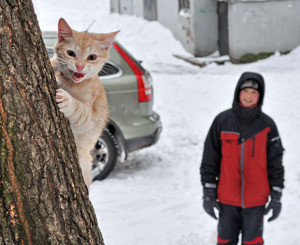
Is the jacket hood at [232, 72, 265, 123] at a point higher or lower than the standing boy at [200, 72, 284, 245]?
higher

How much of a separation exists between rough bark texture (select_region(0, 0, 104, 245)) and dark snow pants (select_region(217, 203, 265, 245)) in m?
2.74

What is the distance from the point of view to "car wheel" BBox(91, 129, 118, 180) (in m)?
7.39

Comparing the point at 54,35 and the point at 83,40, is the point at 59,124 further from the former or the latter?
the point at 54,35

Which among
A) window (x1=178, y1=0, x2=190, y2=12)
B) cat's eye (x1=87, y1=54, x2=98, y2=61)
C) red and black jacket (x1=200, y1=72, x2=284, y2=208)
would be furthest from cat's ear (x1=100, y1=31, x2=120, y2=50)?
window (x1=178, y1=0, x2=190, y2=12)

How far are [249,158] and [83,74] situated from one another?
234cm

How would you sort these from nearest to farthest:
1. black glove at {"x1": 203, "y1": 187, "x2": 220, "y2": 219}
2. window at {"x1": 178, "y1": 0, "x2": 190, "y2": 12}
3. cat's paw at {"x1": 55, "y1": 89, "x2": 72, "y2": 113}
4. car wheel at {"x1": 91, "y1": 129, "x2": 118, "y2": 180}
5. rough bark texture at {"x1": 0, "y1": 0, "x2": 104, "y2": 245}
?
rough bark texture at {"x1": 0, "y1": 0, "x2": 104, "y2": 245}
cat's paw at {"x1": 55, "y1": 89, "x2": 72, "y2": 113}
black glove at {"x1": 203, "y1": 187, "x2": 220, "y2": 219}
car wheel at {"x1": 91, "y1": 129, "x2": 118, "y2": 180}
window at {"x1": 178, "y1": 0, "x2": 190, "y2": 12}

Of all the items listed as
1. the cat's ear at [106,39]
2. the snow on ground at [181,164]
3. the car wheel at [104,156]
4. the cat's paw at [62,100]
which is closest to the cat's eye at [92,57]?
the cat's ear at [106,39]

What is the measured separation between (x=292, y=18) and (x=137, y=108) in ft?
32.3

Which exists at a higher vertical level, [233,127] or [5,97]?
[5,97]

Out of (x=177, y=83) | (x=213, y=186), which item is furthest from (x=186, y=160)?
(x=177, y=83)

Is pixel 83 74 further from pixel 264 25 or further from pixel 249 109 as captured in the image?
pixel 264 25

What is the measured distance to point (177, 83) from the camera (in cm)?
1438

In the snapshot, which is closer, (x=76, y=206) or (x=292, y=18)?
(x=76, y=206)

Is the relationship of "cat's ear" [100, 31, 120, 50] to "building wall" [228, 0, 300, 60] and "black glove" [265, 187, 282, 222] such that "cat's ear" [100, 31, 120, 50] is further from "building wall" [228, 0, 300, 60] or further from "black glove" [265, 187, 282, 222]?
"building wall" [228, 0, 300, 60]
